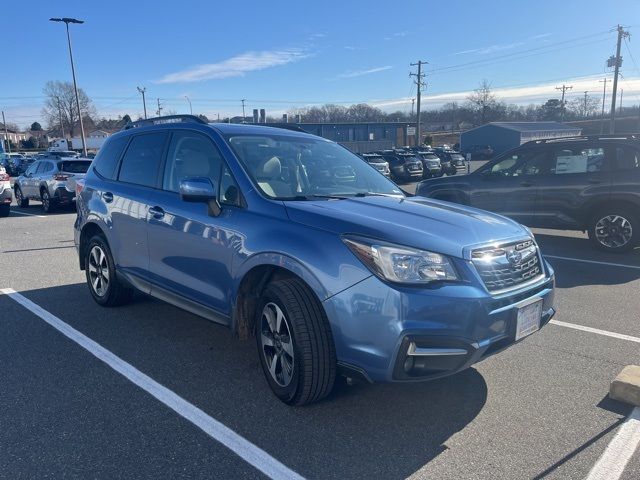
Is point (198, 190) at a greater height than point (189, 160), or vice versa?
point (189, 160)

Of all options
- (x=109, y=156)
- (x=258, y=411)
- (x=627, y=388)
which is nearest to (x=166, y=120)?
(x=109, y=156)

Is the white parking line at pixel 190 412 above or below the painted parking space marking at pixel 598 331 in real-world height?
above

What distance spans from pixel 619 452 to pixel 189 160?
366cm

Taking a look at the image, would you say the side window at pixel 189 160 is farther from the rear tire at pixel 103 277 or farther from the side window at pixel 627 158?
the side window at pixel 627 158

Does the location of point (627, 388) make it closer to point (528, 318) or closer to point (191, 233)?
point (528, 318)

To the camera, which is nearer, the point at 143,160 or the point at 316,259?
the point at 316,259

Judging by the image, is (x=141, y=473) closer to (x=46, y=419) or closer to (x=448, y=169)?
(x=46, y=419)

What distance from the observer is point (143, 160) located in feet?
16.5

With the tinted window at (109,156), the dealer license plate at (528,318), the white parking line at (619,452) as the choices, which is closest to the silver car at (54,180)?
the tinted window at (109,156)

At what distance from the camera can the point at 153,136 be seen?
16.3 ft

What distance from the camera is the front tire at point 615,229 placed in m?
8.17

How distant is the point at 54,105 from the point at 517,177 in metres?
105

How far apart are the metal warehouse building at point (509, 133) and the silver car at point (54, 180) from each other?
5869 cm

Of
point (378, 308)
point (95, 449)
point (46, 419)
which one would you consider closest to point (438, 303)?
point (378, 308)
